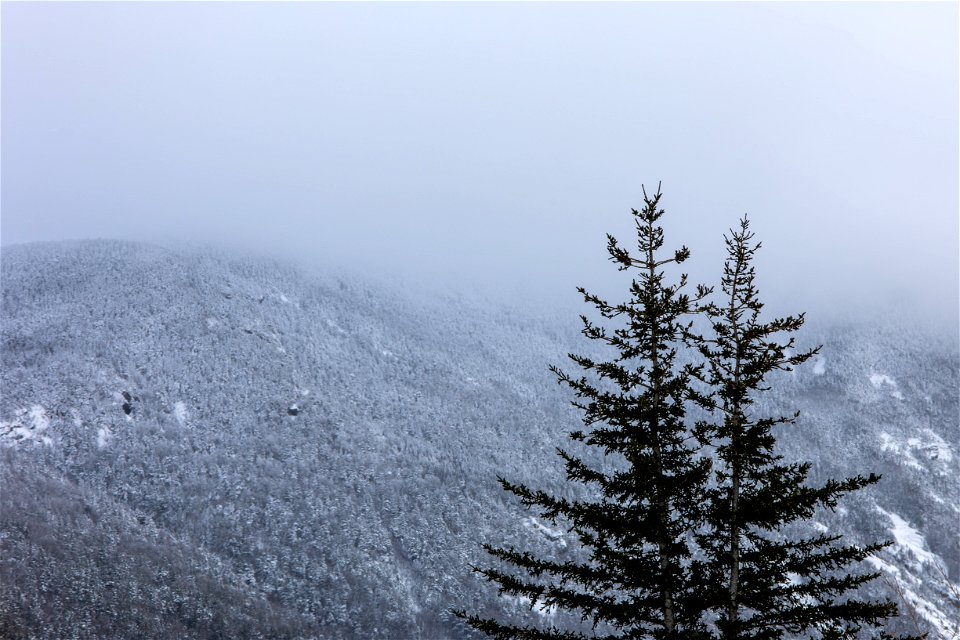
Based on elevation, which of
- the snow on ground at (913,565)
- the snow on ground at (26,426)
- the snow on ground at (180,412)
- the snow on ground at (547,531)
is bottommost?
the snow on ground at (26,426)

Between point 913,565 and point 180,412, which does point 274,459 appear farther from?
point 913,565

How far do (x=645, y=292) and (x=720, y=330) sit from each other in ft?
4.99

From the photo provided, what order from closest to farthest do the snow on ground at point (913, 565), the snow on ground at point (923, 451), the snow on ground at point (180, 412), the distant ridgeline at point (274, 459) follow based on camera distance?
1. the distant ridgeline at point (274, 459)
2. the snow on ground at point (913, 565)
3. the snow on ground at point (180, 412)
4. the snow on ground at point (923, 451)

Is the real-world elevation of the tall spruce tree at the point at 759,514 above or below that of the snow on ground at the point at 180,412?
above

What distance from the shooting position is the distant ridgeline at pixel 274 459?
274 feet

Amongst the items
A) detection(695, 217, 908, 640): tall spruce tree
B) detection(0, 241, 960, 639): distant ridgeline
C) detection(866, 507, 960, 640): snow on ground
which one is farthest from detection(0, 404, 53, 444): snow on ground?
detection(866, 507, 960, 640): snow on ground

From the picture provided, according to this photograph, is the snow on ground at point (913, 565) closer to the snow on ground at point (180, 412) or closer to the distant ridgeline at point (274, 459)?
the distant ridgeline at point (274, 459)

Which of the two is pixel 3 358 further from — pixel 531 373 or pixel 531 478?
pixel 531 373

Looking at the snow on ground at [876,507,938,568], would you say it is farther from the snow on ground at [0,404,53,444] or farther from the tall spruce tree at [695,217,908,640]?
the snow on ground at [0,404,53,444]

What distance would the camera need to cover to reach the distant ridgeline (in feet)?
274

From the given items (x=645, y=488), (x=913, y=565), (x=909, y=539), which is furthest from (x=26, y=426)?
(x=909, y=539)

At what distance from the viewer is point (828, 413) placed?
7490 inches

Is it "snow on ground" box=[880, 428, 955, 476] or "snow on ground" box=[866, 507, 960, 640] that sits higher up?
"snow on ground" box=[880, 428, 955, 476]

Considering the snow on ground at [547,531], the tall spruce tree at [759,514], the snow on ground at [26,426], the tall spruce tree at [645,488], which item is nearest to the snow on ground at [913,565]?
the snow on ground at [547,531]
